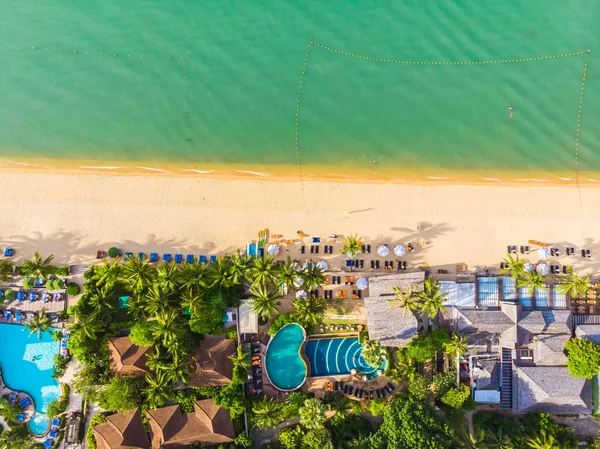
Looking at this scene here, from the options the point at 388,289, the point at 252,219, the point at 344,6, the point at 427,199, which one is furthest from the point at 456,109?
the point at 252,219

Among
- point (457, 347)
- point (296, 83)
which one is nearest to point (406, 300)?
point (457, 347)

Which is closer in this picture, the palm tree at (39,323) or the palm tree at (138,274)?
the palm tree at (138,274)

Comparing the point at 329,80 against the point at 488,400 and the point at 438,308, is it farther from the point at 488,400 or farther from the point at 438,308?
the point at 488,400

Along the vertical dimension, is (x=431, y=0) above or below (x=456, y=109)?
above

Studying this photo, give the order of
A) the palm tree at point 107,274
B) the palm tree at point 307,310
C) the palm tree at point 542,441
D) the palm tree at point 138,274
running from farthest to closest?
the palm tree at point 107,274 < the palm tree at point 307,310 < the palm tree at point 138,274 < the palm tree at point 542,441

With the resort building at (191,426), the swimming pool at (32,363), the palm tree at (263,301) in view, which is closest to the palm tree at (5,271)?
the swimming pool at (32,363)

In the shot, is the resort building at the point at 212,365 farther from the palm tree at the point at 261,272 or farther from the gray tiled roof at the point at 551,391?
the gray tiled roof at the point at 551,391

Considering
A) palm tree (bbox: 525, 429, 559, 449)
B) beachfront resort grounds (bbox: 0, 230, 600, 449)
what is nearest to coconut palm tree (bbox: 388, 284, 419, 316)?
beachfront resort grounds (bbox: 0, 230, 600, 449)
